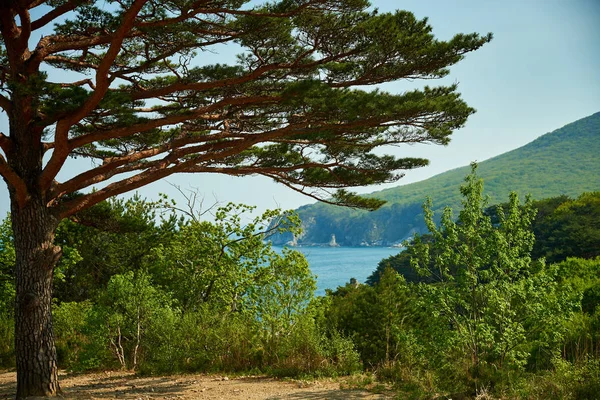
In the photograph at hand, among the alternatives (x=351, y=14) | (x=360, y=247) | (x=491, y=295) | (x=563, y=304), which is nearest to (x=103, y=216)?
(x=351, y=14)

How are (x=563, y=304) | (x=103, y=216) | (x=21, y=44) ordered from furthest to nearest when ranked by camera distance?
(x=103, y=216), (x=21, y=44), (x=563, y=304)

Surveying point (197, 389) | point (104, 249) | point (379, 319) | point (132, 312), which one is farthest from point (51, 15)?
point (104, 249)

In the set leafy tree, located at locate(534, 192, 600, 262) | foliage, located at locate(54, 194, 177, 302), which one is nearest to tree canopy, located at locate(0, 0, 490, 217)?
foliage, located at locate(54, 194, 177, 302)

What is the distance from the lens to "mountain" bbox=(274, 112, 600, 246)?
93050 mm

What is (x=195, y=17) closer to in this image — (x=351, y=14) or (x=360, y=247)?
(x=351, y=14)

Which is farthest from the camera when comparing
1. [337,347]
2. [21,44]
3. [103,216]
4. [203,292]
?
[203,292]

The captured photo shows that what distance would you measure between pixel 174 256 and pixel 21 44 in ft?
A: 14.8

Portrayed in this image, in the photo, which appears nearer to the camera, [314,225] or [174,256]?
[174,256]

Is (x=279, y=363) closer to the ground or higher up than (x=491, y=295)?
closer to the ground

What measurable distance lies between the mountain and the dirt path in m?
86.3

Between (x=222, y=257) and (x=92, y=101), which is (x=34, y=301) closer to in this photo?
(x=92, y=101)

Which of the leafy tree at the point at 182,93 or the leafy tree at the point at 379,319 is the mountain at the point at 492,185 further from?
the leafy tree at the point at 182,93

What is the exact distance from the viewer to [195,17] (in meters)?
5.69

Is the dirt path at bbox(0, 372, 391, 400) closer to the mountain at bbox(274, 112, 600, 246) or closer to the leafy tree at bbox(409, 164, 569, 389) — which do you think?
the leafy tree at bbox(409, 164, 569, 389)
